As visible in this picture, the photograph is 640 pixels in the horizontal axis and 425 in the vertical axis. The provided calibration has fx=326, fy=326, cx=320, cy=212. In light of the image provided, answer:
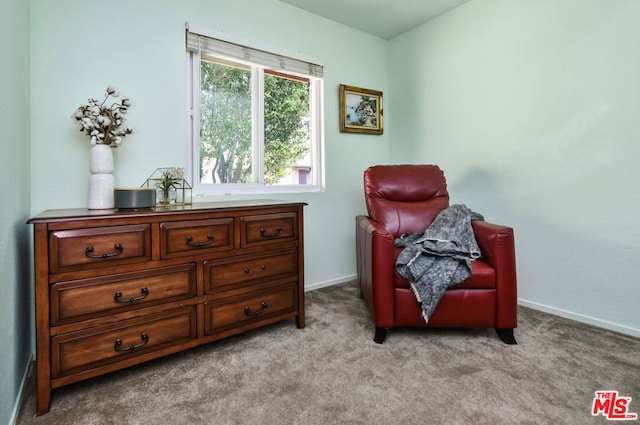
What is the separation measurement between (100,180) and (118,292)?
2.02ft

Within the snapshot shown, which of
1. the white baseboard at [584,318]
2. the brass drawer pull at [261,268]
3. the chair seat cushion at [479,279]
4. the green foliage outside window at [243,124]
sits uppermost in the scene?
the green foliage outside window at [243,124]

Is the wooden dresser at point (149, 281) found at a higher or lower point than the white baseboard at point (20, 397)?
higher

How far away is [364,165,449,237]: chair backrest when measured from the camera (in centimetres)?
235

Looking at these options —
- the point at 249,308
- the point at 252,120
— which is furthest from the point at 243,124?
the point at 249,308

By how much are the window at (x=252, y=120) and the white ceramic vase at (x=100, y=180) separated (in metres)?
0.60

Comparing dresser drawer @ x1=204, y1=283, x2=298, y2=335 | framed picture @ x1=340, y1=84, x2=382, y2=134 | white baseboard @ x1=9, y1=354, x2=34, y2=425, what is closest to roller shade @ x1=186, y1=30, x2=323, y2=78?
framed picture @ x1=340, y1=84, x2=382, y2=134

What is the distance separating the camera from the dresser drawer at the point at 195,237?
1.62m

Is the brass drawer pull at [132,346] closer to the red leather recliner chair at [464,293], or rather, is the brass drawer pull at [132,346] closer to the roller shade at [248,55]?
the red leather recliner chair at [464,293]

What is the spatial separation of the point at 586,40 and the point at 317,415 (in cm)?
269

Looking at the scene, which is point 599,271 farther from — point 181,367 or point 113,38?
point 113,38

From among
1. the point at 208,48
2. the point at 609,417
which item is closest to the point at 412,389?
the point at 609,417

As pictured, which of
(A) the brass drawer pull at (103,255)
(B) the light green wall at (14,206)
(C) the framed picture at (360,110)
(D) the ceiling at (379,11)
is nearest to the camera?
(B) the light green wall at (14,206)

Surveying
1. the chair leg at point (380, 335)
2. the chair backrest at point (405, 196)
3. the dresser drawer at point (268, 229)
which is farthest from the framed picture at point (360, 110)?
the chair leg at point (380, 335)

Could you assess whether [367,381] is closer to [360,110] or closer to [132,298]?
[132,298]
